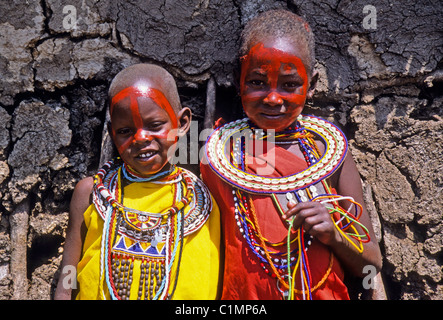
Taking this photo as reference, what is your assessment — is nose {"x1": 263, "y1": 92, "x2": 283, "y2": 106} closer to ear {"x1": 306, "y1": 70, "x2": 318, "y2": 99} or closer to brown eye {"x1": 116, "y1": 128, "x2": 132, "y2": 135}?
ear {"x1": 306, "y1": 70, "x2": 318, "y2": 99}

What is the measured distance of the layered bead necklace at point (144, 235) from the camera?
2.40m

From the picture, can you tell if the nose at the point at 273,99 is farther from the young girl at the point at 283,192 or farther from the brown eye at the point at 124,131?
the brown eye at the point at 124,131

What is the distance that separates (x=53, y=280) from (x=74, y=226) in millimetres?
525

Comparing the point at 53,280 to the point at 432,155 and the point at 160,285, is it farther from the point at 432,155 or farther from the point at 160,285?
the point at 432,155

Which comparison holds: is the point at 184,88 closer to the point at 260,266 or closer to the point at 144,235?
the point at 144,235

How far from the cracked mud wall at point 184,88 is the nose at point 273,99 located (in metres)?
0.51

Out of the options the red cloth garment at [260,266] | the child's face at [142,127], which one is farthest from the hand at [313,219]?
the child's face at [142,127]

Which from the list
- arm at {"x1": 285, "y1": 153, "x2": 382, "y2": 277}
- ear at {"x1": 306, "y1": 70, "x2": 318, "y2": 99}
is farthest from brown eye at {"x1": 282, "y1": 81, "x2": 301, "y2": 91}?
arm at {"x1": 285, "y1": 153, "x2": 382, "y2": 277}

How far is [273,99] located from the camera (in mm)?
2471

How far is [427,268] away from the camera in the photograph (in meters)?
2.75

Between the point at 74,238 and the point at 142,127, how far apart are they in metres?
0.71

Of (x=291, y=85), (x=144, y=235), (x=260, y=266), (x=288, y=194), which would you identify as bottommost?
(x=260, y=266)

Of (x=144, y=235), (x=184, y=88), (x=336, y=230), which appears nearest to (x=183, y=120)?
(x=184, y=88)

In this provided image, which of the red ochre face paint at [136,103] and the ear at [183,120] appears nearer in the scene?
the red ochre face paint at [136,103]
